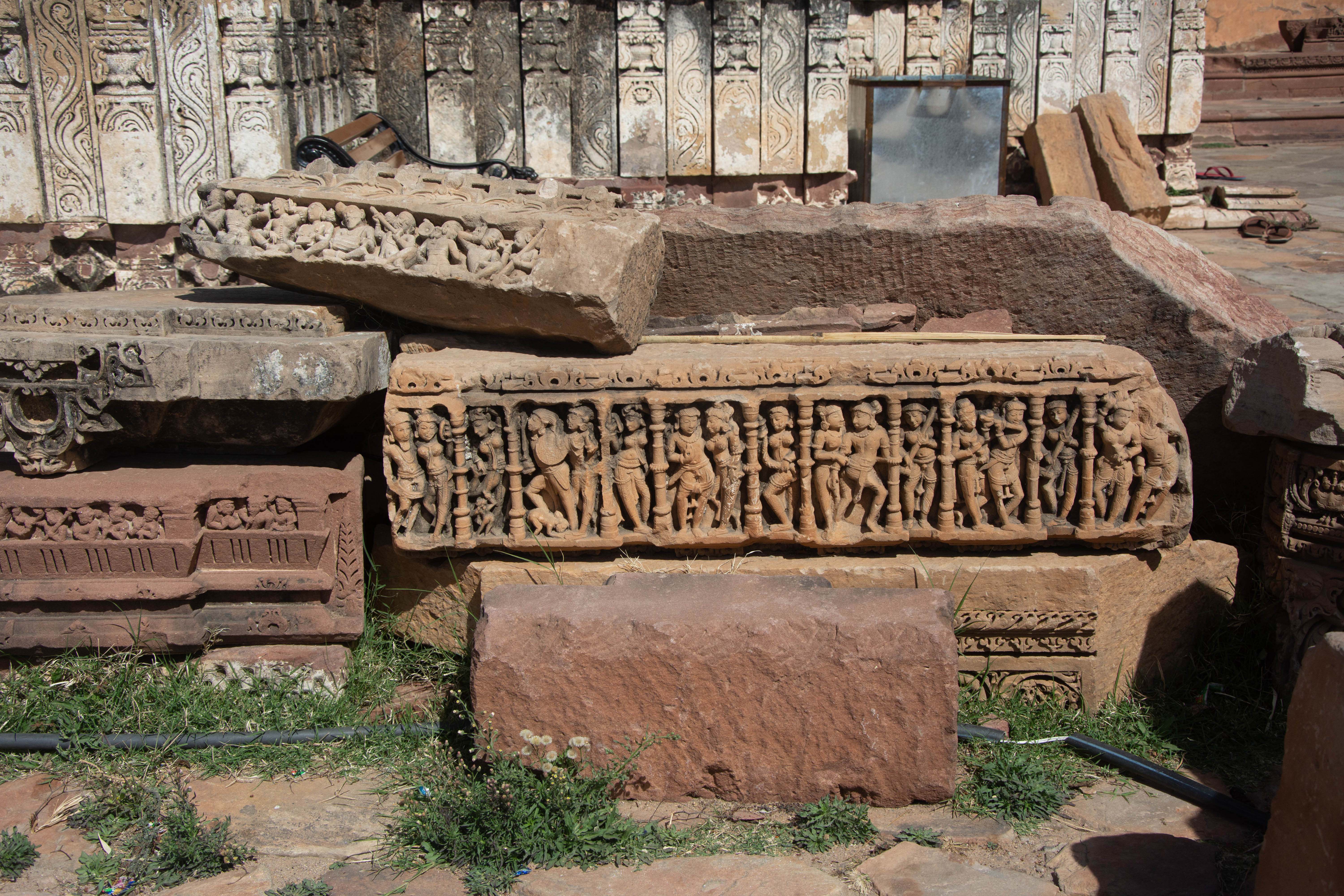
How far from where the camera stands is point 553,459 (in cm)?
375

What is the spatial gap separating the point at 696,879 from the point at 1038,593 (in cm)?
164

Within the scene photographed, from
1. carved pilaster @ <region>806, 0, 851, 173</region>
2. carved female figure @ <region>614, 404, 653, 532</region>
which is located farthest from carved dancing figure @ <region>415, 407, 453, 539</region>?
carved pilaster @ <region>806, 0, 851, 173</region>

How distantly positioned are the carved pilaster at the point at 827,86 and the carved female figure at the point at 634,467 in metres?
5.44

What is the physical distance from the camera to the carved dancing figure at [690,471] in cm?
375

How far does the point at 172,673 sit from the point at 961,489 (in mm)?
2863

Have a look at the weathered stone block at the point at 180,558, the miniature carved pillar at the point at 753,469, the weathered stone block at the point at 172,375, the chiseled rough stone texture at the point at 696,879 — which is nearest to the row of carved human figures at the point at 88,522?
the weathered stone block at the point at 180,558

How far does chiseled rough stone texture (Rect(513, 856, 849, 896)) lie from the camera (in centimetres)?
286

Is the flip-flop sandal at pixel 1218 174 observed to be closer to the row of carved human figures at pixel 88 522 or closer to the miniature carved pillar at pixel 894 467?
the miniature carved pillar at pixel 894 467

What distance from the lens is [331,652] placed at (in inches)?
153

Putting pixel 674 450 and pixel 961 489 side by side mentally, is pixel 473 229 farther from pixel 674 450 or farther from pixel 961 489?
pixel 961 489

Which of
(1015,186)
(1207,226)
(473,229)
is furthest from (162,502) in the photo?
(1207,226)

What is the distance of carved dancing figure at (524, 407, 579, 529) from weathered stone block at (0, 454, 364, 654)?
2.22ft

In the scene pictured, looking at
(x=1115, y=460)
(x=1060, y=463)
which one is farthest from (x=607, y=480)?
(x=1115, y=460)

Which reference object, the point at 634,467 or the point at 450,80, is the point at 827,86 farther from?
the point at 634,467
